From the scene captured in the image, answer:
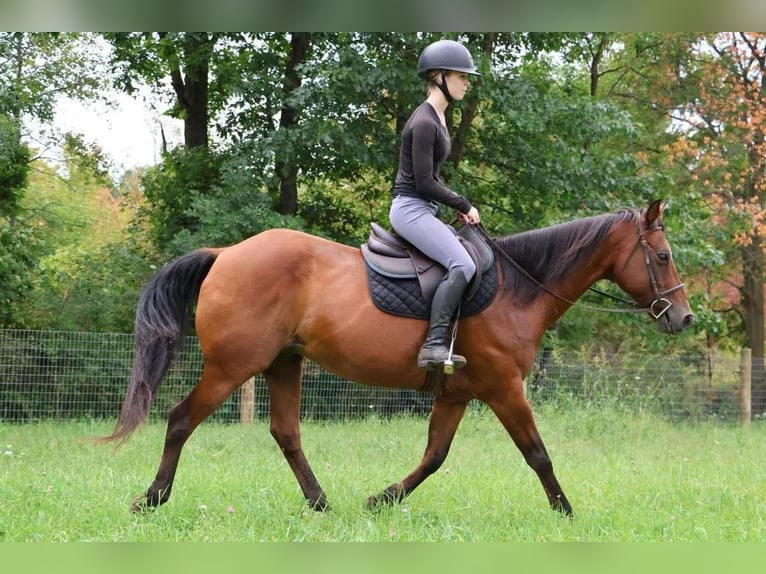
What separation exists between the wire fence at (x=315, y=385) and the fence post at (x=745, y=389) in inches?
3.6

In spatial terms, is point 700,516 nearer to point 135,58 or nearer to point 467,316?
point 467,316

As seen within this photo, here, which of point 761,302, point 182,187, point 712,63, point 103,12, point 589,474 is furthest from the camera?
point 761,302

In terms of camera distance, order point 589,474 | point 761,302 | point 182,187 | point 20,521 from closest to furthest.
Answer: point 20,521 < point 589,474 < point 182,187 < point 761,302

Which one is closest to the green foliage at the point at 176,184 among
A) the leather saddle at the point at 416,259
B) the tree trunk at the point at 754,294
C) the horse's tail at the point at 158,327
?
the horse's tail at the point at 158,327

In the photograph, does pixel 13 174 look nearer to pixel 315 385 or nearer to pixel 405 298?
pixel 315 385

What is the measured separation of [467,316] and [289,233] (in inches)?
51.5

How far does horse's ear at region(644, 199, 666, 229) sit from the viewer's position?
5.56 m

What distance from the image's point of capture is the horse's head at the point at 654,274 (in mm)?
5539

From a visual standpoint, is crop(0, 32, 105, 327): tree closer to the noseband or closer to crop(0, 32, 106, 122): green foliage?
crop(0, 32, 106, 122): green foliage

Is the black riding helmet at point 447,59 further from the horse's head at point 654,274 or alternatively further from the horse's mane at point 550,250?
the horse's head at point 654,274

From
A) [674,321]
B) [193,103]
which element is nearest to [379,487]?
[674,321]

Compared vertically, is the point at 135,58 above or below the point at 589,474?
above

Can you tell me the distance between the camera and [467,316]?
5.44m

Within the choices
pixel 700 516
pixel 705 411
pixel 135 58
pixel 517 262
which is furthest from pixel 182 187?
pixel 700 516
